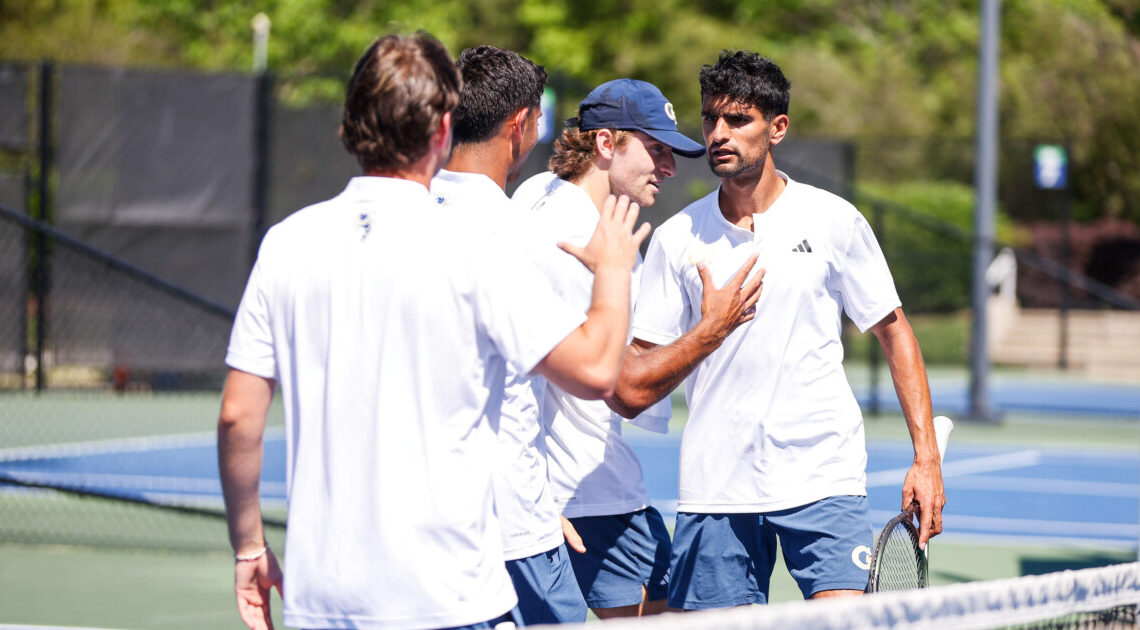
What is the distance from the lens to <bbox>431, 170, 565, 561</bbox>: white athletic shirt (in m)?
3.26

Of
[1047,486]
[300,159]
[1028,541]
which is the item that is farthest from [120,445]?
[1047,486]

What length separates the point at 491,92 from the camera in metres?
3.40

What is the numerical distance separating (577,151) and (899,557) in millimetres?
1387

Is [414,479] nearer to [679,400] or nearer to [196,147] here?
[196,147]

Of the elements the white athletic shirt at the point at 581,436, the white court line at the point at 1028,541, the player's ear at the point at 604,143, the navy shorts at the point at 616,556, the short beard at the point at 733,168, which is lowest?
the white court line at the point at 1028,541

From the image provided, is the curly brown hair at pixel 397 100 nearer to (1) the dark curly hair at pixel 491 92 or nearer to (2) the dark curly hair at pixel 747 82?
(1) the dark curly hair at pixel 491 92

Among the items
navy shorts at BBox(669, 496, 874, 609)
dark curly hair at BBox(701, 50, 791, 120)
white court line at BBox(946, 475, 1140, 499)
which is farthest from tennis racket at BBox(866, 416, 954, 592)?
white court line at BBox(946, 475, 1140, 499)

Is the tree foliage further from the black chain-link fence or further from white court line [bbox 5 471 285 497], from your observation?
white court line [bbox 5 471 285 497]

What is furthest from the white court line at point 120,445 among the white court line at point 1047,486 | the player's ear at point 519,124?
the player's ear at point 519,124

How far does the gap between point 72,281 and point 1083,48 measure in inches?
517

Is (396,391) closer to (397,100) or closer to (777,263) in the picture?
(397,100)

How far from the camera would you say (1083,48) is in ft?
62.9

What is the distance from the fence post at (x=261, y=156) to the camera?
13.7 m

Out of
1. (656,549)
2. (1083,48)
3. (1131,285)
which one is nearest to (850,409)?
(656,549)
